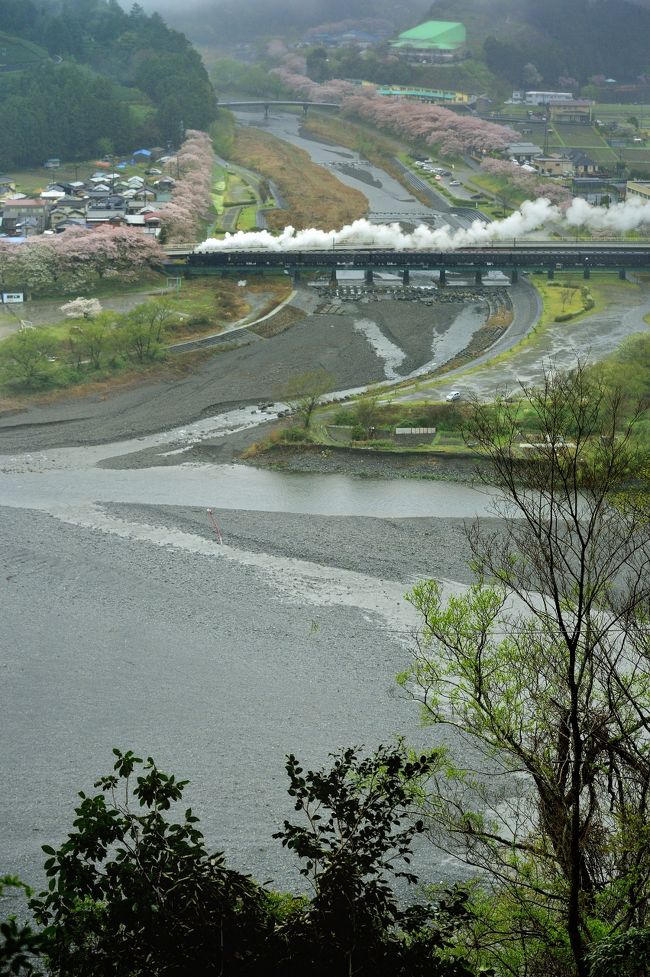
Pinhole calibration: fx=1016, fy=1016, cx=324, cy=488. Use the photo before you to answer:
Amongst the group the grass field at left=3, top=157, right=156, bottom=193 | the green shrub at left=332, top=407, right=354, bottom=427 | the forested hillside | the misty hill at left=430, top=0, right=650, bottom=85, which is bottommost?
the green shrub at left=332, top=407, right=354, bottom=427

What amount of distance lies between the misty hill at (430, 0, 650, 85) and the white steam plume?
25.1 m

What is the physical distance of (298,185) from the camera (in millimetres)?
38469

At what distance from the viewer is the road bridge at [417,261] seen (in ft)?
90.7

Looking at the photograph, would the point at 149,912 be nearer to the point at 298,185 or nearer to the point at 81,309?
the point at 81,309

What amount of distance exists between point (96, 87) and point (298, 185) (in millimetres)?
9901

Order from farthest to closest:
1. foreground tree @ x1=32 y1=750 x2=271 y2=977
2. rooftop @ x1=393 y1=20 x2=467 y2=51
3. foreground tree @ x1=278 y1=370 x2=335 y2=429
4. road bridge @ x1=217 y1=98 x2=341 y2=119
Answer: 1. rooftop @ x1=393 y1=20 x2=467 y2=51
2. road bridge @ x1=217 y1=98 x2=341 y2=119
3. foreground tree @ x1=278 y1=370 x2=335 y2=429
4. foreground tree @ x1=32 y1=750 x2=271 y2=977

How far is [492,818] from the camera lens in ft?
27.4

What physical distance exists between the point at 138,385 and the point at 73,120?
2368 centimetres

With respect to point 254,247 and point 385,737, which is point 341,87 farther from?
point 385,737

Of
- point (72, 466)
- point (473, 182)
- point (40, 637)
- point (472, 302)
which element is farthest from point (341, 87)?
point (40, 637)

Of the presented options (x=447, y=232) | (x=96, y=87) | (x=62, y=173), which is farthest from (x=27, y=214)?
(x=96, y=87)

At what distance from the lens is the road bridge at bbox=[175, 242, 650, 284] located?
90.7ft

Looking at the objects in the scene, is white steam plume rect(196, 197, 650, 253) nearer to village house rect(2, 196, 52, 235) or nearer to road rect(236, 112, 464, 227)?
road rect(236, 112, 464, 227)

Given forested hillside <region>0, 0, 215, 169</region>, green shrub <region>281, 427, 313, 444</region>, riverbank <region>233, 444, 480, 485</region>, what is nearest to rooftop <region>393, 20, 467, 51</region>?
forested hillside <region>0, 0, 215, 169</region>
